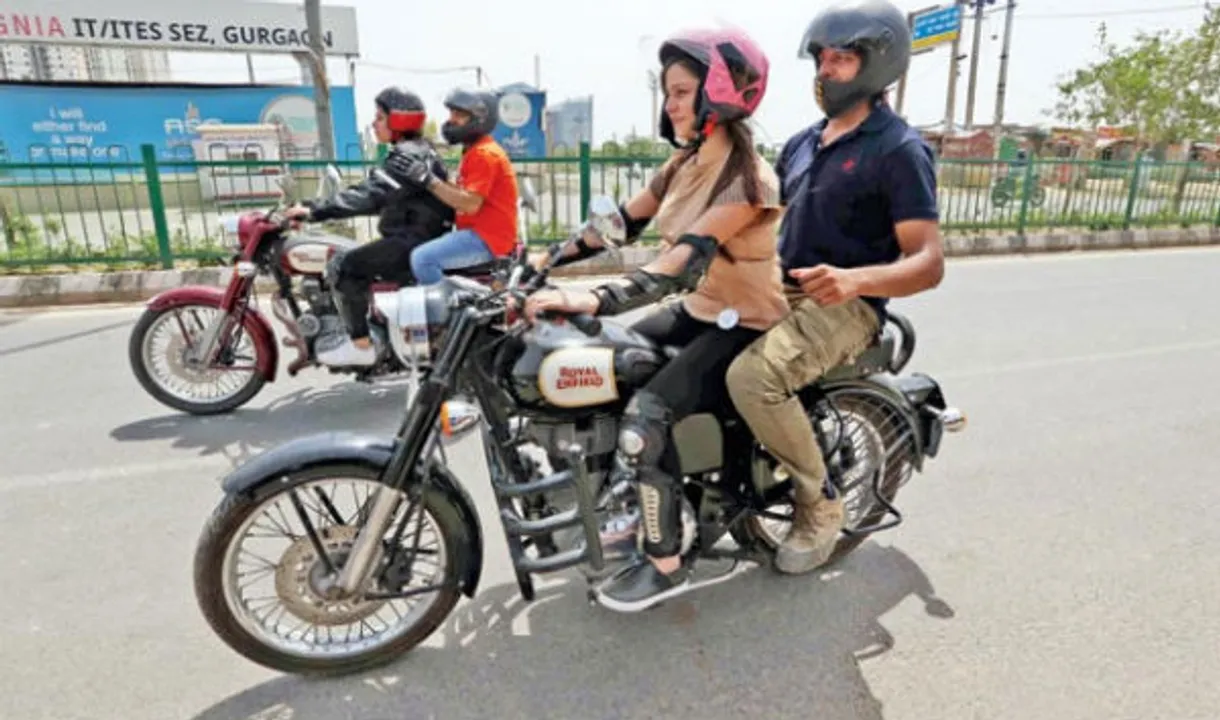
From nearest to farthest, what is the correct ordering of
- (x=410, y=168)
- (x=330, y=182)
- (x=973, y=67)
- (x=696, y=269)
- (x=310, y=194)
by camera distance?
(x=696, y=269) < (x=410, y=168) < (x=330, y=182) < (x=310, y=194) < (x=973, y=67)

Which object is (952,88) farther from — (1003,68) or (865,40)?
(865,40)

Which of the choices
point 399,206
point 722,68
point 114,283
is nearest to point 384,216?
point 399,206

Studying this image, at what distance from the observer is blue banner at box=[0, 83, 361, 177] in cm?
2298

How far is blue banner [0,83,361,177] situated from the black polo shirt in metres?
21.0

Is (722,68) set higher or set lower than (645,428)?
higher

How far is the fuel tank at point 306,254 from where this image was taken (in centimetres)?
446

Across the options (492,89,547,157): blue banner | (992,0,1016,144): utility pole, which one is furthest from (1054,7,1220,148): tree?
(492,89,547,157): blue banner

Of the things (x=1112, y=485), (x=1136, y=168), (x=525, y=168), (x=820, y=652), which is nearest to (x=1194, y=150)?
(x=1136, y=168)

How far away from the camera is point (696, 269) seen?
6.71 ft

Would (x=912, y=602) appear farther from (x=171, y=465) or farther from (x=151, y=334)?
(x=151, y=334)

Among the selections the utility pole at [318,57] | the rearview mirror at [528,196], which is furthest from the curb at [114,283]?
the utility pole at [318,57]

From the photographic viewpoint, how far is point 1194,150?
1152 inches

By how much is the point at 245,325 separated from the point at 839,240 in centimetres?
333

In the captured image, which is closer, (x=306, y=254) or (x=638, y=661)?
(x=638, y=661)
